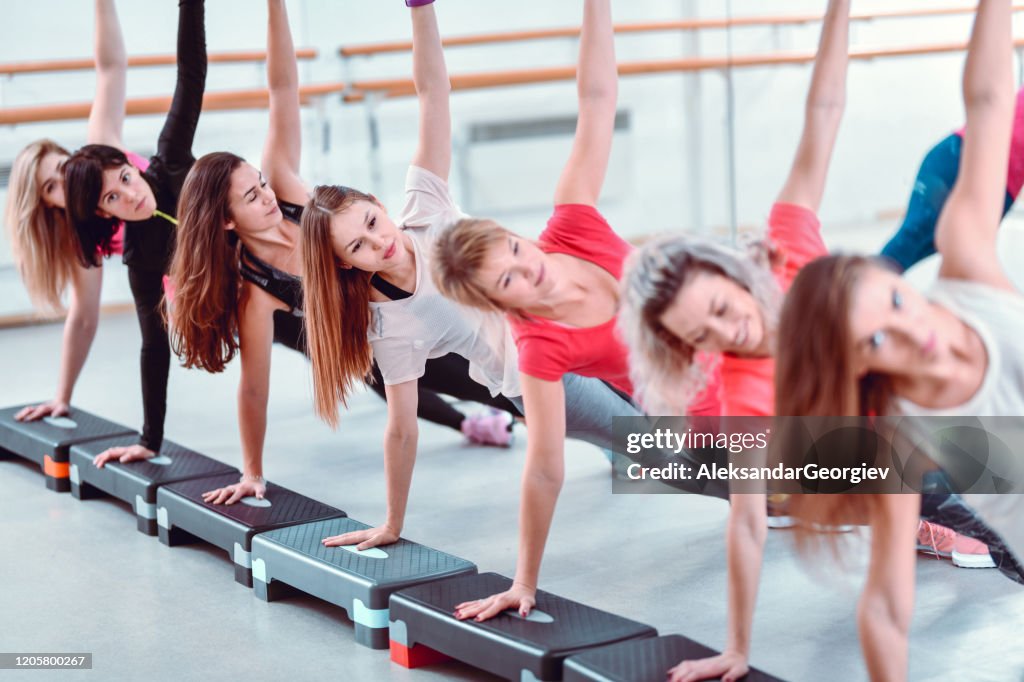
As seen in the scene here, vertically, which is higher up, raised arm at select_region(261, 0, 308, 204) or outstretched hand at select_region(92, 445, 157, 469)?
raised arm at select_region(261, 0, 308, 204)

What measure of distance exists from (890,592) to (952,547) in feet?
3.85

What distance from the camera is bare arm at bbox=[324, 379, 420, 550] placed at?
263 cm

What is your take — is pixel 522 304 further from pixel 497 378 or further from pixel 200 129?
pixel 200 129

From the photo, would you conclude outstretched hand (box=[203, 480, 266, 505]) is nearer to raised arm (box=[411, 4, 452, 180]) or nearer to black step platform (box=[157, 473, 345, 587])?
black step platform (box=[157, 473, 345, 587])

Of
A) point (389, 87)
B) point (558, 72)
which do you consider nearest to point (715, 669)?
point (558, 72)

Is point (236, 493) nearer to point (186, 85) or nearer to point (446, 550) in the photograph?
point (446, 550)

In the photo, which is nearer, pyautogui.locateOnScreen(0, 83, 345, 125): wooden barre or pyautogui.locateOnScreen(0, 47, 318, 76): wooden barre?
pyautogui.locateOnScreen(0, 83, 345, 125): wooden barre

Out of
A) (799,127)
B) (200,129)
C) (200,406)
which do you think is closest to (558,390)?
(200,406)

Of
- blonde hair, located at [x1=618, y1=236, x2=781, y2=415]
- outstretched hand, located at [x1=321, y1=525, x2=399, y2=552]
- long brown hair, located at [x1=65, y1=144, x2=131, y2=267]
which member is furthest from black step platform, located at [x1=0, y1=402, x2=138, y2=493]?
blonde hair, located at [x1=618, y1=236, x2=781, y2=415]

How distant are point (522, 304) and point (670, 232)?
36 cm

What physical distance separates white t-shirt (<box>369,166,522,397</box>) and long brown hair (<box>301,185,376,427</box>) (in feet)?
0.19

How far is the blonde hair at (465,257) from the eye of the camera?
2.07m

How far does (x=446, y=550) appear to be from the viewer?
3.00 metres

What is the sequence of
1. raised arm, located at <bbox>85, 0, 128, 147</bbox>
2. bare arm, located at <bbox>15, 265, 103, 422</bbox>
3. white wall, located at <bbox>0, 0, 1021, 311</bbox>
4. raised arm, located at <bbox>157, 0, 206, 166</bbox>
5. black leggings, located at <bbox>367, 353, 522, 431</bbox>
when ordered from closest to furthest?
raised arm, located at <bbox>157, 0, 206, 166</bbox>
black leggings, located at <bbox>367, 353, 522, 431</bbox>
raised arm, located at <bbox>85, 0, 128, 147</bbox>
bare arm, located at <bbox>15, 265, 103, 422</bbox>
white wall, located at <bbox>0, 0, 1021, 311</bbox>
